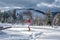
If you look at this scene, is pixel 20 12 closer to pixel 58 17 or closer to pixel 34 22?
pixel 34 22

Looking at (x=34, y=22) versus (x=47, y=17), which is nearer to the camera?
(x=34, y=22)

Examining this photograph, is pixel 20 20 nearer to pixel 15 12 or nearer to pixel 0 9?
pixel 15 12

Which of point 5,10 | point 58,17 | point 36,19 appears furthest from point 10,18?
point 58,17

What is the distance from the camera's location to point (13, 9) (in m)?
35.4

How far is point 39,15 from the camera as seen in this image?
3638 centimetres

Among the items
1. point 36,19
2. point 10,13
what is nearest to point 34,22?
point 36,19

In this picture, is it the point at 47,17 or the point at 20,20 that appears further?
the point at 47,17

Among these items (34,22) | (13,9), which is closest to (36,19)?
(34,22)

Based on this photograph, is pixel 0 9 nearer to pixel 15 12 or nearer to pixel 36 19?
pixel 15 12

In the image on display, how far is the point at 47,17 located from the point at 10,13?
6.87m

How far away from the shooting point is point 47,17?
38.6 m

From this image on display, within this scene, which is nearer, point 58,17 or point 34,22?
point 34,22

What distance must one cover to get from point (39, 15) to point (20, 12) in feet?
9.98

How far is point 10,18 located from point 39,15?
4634 mm
